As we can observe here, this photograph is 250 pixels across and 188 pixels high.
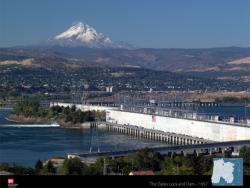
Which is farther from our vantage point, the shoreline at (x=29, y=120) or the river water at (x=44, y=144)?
the shoreline at (x=29, y=120)

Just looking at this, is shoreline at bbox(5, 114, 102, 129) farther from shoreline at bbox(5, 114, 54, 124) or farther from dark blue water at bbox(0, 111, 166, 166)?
dark blue water at bbox(0, 111, 166, 166)

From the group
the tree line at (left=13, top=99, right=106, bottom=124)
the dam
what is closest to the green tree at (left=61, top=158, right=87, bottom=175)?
the dam

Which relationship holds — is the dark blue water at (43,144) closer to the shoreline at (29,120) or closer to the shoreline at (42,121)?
the shoreline at (42,121)

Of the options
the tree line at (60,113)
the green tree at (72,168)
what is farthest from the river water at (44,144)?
the green tree at (72,168)

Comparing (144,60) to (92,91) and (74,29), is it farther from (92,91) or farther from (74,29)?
(92,91)

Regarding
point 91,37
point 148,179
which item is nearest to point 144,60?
point 91,37
